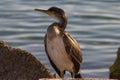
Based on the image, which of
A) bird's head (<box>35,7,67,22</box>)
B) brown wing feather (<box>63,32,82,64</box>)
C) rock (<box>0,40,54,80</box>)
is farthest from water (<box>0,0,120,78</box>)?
rock (<box>0,40,54,80</box>)

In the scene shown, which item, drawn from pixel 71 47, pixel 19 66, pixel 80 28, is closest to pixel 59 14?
pixel 71 47

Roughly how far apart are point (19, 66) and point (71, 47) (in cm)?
134

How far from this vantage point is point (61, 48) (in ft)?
29.2

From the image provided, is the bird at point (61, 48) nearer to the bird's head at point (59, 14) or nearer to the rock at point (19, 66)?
the bird's head at point (59, 14)

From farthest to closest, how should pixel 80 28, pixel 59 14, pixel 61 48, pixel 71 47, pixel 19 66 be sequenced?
pixel 80 28, pixel 59 14, pixel 71 47, pixel 61 48, pixel 19 66

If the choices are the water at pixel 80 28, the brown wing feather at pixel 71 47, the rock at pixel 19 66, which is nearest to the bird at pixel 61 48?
the brown wing feather at pixel 71 47

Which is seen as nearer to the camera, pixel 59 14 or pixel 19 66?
pixel 19 66

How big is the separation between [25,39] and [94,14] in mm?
3483

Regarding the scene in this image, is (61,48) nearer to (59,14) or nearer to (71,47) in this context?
(71,47)

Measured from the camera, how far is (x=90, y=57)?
513 inches

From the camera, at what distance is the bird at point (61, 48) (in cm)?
886

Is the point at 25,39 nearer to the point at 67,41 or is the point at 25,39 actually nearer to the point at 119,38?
the point at 119,38

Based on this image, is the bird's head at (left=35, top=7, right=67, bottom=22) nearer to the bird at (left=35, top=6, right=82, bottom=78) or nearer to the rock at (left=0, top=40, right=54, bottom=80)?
the bird at (left=35, top=6, right=82, bottom=78)

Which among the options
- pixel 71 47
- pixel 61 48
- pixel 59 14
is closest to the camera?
pixel 61 48
